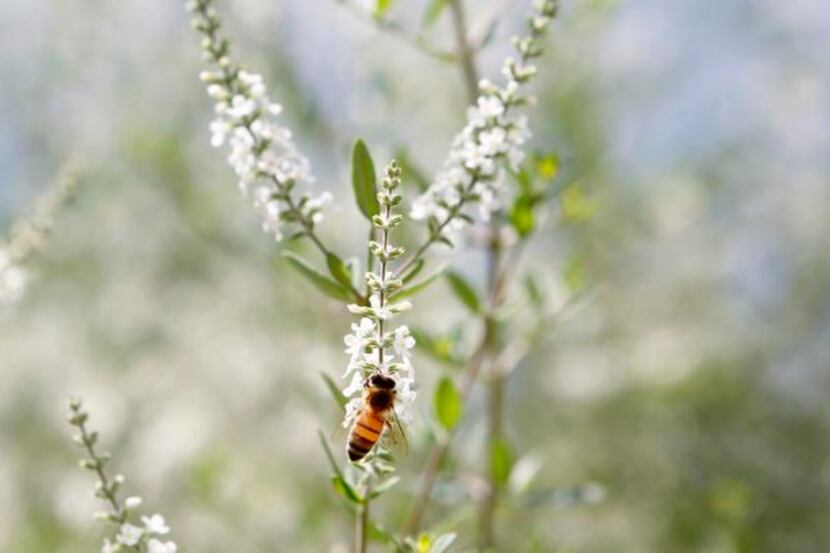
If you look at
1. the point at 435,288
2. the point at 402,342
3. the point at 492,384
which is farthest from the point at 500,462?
the point at 435,288

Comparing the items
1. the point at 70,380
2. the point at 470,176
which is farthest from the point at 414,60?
the point at 470,176

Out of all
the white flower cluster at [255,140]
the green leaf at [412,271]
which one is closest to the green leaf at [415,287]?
the green leaf at [412,271]

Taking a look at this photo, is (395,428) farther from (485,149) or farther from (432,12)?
(432,12)

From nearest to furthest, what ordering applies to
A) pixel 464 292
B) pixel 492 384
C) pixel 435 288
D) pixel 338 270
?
pixel 338 270 < pixel 464 292 < pixel 492 384 < pixel 435 288

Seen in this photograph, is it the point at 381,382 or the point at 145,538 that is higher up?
the point at 381,382

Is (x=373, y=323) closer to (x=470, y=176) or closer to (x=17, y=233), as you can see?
(x=470, y=176)

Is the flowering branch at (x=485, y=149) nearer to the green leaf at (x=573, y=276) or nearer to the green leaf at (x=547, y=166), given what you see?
the green leaf at (x=547, y=166)

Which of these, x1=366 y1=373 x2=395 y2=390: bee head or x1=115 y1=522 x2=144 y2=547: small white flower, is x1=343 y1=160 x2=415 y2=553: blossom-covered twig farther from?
x1=115 y1=522 x2=144 y2=547: small white flower

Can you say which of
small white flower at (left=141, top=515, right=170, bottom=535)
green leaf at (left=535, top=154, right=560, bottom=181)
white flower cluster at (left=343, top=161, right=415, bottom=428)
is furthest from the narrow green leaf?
small white flower at (left=141, top=515, right=170, bottom=535)
